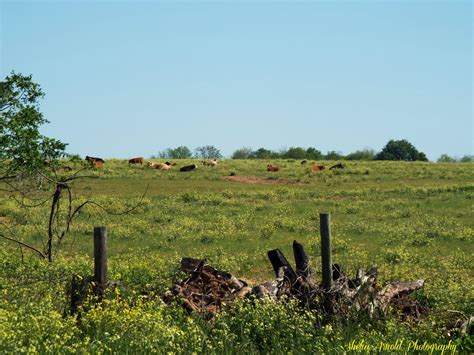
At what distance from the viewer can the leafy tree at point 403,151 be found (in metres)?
96.9

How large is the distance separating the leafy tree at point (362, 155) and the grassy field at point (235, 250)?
4045 cm

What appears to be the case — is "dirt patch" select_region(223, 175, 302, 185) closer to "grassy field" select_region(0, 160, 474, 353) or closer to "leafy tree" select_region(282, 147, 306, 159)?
"grassy field" select_region(0, 160, 474, 353)

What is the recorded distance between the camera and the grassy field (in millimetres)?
9281

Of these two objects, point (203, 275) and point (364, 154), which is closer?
point (203, 275)

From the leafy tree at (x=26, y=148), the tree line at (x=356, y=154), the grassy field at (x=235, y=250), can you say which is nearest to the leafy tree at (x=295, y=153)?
the tree line at (x=356, y=154)

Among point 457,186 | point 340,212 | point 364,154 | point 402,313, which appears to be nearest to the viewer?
point 402,313

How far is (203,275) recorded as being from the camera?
12273 mm

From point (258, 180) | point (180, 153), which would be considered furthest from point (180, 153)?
point (258, 180)

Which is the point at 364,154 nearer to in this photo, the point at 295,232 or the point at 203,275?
the point at 295,232

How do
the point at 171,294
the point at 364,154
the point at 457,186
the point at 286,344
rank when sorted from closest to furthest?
1. the point at 286,344
2. the point at 171,294
3. the point at 457,186
4. the point at 364,154

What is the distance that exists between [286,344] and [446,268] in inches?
324

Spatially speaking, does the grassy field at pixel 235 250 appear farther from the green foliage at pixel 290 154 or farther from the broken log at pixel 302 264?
the green foliage at pixel 290 154

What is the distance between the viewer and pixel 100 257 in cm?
1095

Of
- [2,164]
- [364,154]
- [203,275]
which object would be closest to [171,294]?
[203,275]
